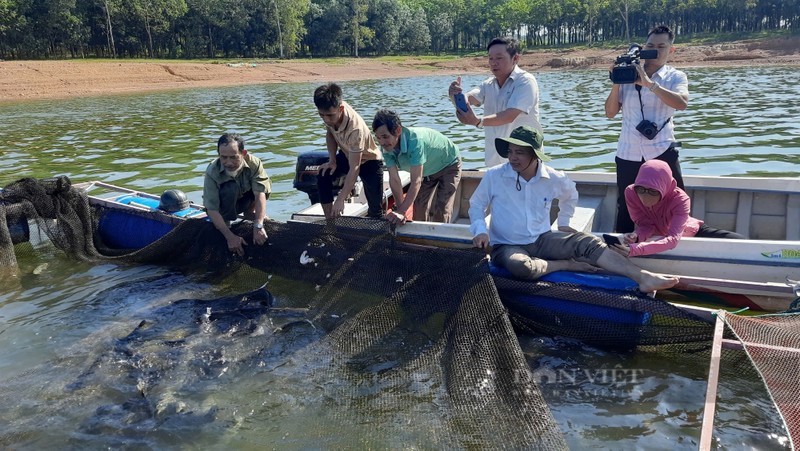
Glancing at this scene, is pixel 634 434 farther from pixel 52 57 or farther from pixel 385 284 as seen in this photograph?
pixel 52 57

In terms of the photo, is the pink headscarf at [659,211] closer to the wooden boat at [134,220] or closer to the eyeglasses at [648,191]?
the eyeglasses at [648,191]

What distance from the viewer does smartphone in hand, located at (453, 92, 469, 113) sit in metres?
6.05

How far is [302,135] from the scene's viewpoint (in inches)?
711

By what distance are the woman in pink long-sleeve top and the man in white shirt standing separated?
1.31 meters

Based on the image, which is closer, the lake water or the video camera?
the lake water

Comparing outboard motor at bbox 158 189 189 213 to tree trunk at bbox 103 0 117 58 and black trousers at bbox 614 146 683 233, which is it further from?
tree trunk at bbox 103 0 117 58

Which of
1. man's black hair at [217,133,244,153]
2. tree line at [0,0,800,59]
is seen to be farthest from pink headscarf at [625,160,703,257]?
tree line at [0,0,800,59]

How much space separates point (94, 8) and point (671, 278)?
2370 inches

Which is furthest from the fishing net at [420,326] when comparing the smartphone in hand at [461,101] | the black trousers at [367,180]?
the smartphone in hand at [461,101]

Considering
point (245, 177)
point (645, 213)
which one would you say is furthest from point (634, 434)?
point (245, 177)

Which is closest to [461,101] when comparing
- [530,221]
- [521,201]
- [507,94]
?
[507,94]

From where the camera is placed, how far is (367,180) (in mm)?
6402

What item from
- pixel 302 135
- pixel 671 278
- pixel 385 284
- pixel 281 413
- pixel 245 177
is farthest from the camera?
pixel 302 135

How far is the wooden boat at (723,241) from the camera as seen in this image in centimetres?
479
